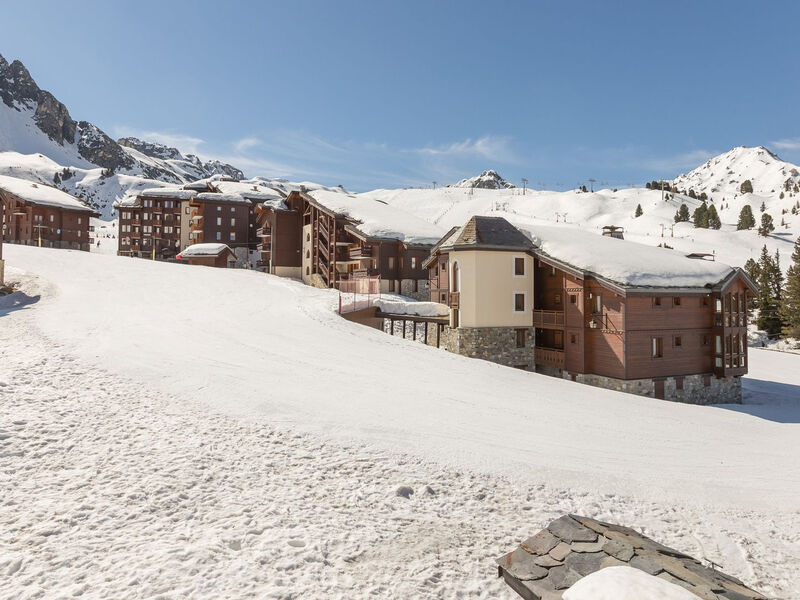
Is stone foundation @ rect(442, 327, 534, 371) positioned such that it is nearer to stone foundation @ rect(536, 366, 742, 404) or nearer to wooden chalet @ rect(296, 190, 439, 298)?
stone foundation @ rect(536, 366, 742, 404)

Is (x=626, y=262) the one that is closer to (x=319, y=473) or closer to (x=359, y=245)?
(x=319, y=473)

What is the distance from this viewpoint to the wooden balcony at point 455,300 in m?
Result: 28.6

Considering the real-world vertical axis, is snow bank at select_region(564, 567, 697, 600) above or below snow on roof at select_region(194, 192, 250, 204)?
below

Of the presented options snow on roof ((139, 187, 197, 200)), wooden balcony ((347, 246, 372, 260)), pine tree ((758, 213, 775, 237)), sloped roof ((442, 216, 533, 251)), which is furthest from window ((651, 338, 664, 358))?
pine tree ((758, 213, 775, 237))

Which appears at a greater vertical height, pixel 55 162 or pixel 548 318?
pixel 55 162

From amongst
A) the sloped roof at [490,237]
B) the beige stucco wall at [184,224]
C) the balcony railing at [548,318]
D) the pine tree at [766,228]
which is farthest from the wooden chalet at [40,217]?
the pine tree at [766,228]

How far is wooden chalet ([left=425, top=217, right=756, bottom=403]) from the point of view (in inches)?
1005

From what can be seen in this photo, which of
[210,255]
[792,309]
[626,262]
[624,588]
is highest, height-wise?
[210,255]

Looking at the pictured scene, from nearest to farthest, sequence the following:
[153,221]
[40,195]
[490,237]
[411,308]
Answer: [490,237] < [411,308] < [40,195] < [153,221]

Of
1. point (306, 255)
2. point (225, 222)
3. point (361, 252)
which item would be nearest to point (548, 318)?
point (361, 252)

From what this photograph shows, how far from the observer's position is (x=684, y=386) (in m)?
Result: 26.9

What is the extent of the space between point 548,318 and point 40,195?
Answer: 76357 mm

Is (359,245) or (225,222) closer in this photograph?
(359,245)

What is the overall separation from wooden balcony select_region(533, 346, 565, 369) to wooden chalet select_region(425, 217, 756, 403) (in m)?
0.07
